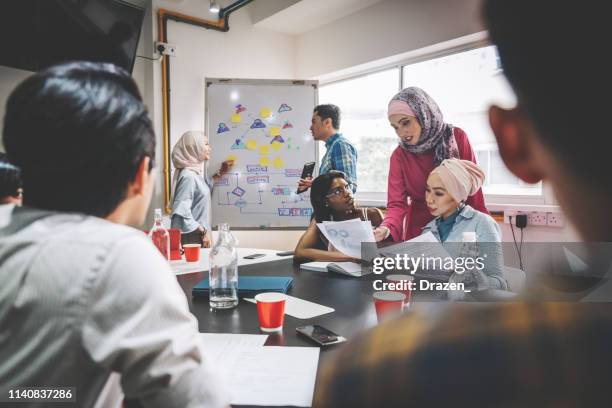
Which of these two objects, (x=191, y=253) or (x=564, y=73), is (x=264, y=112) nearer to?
(x=191, y=253)

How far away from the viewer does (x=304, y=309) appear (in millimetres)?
1151

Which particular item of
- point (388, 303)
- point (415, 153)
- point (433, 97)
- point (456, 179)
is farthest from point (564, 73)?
point (433, 97)

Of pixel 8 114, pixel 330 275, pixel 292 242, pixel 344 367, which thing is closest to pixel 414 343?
pixel 344 367

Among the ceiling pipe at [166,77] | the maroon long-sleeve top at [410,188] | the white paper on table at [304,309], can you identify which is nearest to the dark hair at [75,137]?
the white paper on table at [304,309]

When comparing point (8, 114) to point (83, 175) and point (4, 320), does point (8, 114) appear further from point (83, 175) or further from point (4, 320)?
point (4, 320)

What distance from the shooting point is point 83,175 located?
56 centimetres

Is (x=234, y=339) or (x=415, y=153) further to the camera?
(x=415, y=153)

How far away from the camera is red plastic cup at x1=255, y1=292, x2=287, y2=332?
0.98 m

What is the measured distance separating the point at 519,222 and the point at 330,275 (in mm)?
1821

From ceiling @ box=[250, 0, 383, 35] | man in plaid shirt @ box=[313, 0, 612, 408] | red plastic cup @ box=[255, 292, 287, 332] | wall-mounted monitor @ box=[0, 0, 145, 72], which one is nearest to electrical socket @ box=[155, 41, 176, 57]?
wall-mounted monitor @ box=[0, 0, 145, 72]

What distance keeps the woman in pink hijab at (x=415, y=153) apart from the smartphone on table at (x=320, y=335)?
1.17 meters

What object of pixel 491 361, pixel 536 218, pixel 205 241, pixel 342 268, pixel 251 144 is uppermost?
pixel 251 144

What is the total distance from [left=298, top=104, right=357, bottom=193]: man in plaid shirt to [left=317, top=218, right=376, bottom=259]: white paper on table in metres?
1.20

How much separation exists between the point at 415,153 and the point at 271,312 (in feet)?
5.17
